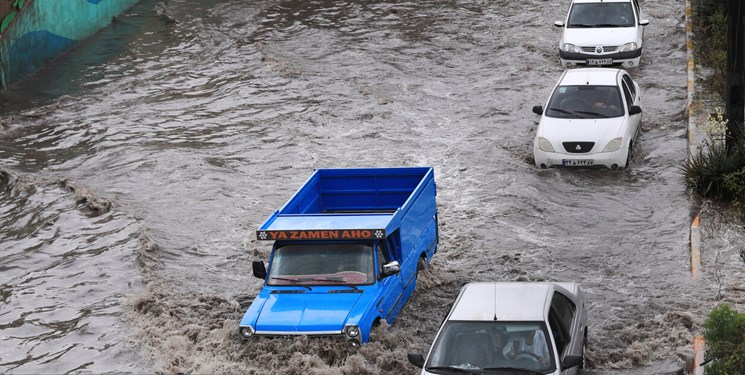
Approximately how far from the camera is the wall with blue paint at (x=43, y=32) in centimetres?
2770

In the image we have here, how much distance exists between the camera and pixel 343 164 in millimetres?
21078

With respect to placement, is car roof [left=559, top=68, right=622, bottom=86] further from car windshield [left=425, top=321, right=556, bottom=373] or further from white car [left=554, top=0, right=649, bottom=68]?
car windshield [left=425, top=321, right=556, bottom=373]

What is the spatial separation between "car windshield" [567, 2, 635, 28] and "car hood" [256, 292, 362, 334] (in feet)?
52.2

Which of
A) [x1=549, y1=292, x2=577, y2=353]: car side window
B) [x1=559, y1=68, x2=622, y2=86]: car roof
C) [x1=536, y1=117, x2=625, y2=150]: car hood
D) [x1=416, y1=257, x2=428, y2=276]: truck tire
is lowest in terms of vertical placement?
[x1=536, y1=117, x2=625, y2=150]: car hood

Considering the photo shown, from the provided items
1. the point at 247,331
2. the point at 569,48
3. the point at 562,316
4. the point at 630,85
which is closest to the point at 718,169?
the point at 630,85

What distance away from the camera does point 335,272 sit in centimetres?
1272

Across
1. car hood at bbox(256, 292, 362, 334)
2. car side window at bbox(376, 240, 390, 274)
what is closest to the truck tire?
car side window at bbox(376, 240, 390, 274)

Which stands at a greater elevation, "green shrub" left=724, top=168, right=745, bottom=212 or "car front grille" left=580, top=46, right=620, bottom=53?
"green shrub" left=724, top=168, right=745, bottom=212

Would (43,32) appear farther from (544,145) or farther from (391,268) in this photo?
(391,268)

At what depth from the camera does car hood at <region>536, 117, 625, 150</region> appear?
62.3 feet

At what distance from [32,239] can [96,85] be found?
10.9 m

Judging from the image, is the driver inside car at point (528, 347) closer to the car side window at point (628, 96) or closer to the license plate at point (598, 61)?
the car side window at point (628, 96)

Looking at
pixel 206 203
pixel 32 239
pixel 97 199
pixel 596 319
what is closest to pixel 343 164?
pixel 206 203

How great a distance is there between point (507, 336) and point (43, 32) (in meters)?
22.9
